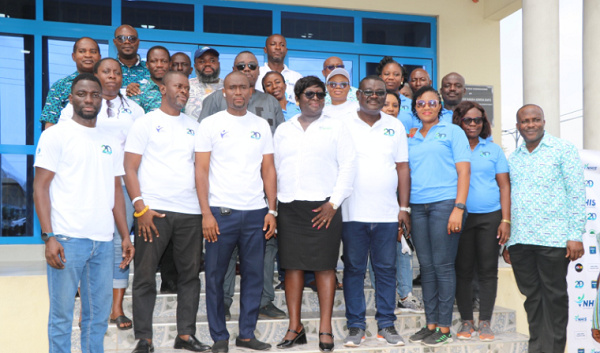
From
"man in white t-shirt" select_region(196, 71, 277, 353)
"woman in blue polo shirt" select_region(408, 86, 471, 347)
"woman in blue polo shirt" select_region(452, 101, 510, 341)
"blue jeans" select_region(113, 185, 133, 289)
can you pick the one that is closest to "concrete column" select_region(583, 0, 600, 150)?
"woman in blue polo shirt" select_region(452, 101, 510, 341)

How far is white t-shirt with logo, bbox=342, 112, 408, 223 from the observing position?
4.33 metres

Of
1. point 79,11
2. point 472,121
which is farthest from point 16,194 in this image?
point 472,121

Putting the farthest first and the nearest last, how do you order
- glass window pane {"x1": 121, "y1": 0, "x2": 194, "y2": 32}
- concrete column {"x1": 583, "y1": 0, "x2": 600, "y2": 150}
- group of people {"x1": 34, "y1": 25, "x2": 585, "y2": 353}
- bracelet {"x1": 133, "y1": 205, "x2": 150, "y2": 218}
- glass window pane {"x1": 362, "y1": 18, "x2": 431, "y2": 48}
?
glass window pane {"x1": 362, "y1": 18, "x2": 431, "y2": 48} < glass window pane {"x1": 121, "y1": 0, "x2": 194, "y2": 32} < concrete column {"x1": 583, "y1": 0, "x2": 600, "y2": 150} < group of people {"x1": 34, "y1": 25, "x2": 585, "y2": 353} < bracelet {"x1": 133, "y1": 205, "x2": 150, "y2": 218}

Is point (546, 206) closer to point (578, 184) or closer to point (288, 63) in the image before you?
point (578, 184)

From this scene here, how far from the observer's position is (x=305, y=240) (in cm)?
418

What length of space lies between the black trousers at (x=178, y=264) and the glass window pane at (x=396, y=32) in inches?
243

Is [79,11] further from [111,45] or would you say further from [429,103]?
[429,103]

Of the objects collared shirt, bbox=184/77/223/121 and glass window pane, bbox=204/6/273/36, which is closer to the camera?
collared shirt, bbox=184/77/223/121

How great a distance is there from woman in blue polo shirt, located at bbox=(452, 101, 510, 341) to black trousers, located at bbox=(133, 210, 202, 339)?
2.17 metres

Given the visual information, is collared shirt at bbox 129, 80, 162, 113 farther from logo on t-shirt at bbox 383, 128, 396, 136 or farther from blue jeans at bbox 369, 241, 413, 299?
blue jeans at bbox 369, 241, 413, 299

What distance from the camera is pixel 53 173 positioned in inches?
131

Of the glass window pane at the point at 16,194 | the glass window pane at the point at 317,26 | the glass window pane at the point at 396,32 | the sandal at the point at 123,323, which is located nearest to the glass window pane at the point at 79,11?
the glass window pane at the point at 16,194

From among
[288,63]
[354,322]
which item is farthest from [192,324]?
[288,63]

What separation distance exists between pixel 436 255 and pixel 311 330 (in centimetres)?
124
